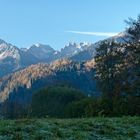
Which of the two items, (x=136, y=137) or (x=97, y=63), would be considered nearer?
(x=136, y=137)

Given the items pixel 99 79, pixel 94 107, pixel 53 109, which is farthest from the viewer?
pixel 53 109

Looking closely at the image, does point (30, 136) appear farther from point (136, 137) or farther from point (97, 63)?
point (97, 63)

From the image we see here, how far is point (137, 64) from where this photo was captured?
67.9 meters

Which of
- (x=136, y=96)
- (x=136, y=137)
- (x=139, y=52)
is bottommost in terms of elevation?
(x=136, y=137)

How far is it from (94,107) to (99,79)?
8419mm

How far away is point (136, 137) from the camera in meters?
21.3

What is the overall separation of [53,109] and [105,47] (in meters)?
67.6

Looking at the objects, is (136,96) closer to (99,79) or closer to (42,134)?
(99,79)

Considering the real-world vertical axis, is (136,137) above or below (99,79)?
below

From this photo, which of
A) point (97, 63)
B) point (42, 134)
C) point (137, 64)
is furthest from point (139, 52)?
point (42, 134)

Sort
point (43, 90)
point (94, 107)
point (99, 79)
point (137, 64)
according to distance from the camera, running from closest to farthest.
→ point (137, 64)
point (94, 107)
point (99, 79)
point (43, 90)

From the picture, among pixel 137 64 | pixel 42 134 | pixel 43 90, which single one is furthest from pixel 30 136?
pixel 43 90

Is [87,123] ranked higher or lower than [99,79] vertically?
lower

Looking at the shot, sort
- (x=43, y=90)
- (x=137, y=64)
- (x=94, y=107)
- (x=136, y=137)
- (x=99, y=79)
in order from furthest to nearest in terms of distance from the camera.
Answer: (x=43, y=90)
(x=99, y=79)
(x=94, y=107)
(x=137, y=64)
(x=136, y=137)
